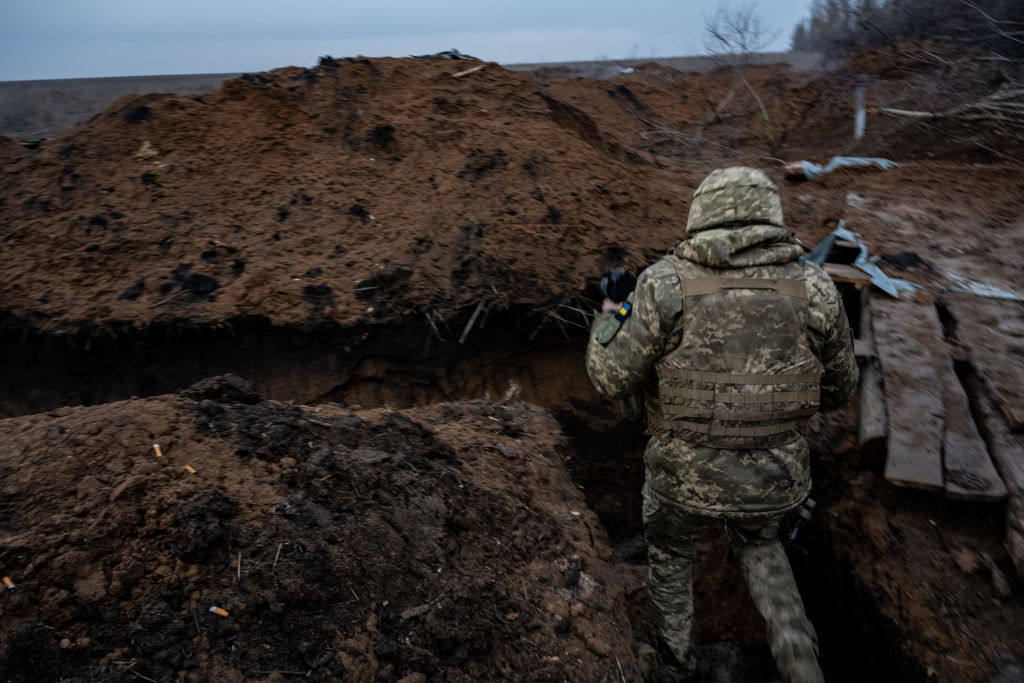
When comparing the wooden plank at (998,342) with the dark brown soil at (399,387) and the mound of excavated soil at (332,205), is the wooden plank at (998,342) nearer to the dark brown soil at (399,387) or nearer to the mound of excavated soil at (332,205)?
the dark brown soil at (399,387)

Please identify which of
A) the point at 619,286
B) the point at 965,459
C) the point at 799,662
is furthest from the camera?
the point at 965,459

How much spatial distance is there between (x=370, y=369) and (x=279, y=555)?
9.83 ft

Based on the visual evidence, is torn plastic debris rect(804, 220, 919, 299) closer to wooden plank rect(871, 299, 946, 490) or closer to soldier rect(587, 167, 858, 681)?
wooden plank rect(871, 299, 946, 490)

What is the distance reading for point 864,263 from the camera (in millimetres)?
4543

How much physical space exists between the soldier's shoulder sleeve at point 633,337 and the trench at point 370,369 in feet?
6.05

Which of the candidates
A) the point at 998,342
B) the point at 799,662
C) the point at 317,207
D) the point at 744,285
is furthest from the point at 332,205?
the point at 998,342

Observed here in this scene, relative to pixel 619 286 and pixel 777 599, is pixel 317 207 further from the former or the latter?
pixel 777 599

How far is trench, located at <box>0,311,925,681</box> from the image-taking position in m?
4.91

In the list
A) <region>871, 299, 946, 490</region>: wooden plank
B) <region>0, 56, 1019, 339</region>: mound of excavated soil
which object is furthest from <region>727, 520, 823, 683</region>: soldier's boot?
<region>0, 56, 1019, 339</region>: mound of excavated soil

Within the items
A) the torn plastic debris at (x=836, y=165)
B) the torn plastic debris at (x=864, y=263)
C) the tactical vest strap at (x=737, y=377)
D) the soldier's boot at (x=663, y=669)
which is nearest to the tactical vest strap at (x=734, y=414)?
the tactical vest strap at (x=737, y=377)

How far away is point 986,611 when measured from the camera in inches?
107

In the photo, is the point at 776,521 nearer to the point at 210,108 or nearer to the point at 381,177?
the point at 381,177

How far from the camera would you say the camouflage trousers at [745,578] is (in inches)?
98.6

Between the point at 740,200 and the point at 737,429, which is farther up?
the point at 740,200
